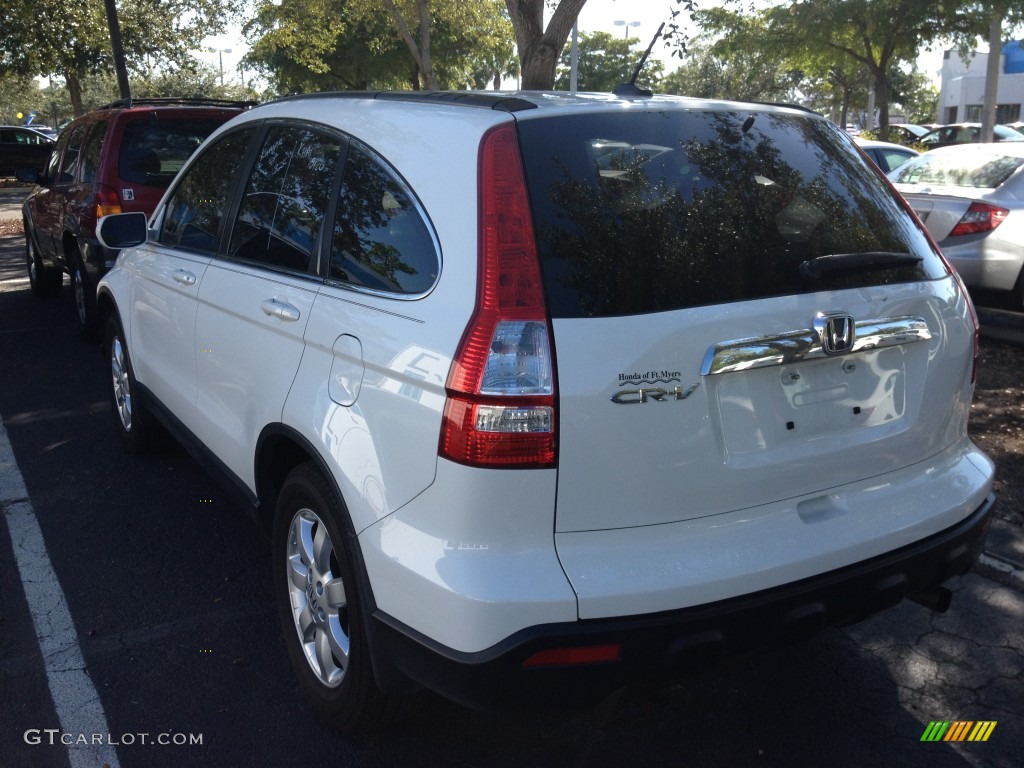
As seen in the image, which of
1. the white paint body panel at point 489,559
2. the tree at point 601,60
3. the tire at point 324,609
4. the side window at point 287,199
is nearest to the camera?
the white paint body panel at point 489,559

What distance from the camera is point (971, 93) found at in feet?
179

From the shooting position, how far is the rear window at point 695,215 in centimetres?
243

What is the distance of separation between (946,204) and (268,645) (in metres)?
6.96

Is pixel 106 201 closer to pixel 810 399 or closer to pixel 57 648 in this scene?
pixel 57 648

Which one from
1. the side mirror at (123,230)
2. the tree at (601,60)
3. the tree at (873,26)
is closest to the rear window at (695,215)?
the side mirror at (123,230)

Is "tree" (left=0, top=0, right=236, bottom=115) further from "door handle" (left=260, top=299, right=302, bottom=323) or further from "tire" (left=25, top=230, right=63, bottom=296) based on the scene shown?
"door handle" (left=260, top=299, right=302, bottom=323)

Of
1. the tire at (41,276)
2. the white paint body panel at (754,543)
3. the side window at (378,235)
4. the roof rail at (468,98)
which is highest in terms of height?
the roof rail at (468,98)

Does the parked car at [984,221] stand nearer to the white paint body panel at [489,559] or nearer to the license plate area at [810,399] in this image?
the license plate area at [810,399]

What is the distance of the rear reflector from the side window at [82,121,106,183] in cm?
691

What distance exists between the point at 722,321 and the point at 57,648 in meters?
2.72

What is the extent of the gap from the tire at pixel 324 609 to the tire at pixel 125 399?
88.5 inches

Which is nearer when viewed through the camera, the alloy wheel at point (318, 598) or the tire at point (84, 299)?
the alloy wheel at point (318, 598)

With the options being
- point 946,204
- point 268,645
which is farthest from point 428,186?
point 946,204

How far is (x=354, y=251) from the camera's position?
293 cm
